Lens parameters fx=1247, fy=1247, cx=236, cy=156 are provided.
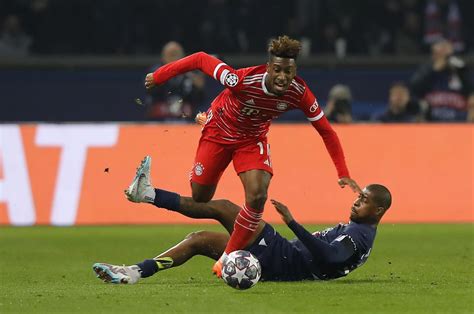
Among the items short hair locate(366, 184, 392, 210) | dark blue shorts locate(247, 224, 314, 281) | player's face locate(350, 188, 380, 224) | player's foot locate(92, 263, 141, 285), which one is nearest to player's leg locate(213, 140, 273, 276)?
dark blue shorts locate(247, 224, 314, 281)

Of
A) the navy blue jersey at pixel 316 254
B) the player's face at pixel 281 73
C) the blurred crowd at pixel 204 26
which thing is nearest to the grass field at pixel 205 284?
the navy blue jersey at pixel 316 254

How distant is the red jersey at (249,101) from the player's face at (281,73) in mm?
143

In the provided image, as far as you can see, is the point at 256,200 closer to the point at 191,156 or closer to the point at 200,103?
the point at 191,156

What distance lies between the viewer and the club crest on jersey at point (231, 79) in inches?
407

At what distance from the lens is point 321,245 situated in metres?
9.58

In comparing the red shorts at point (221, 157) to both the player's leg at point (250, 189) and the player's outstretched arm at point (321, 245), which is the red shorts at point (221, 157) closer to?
the player's leg at point (250, 189)

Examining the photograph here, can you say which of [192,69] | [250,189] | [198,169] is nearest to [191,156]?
[198,169]

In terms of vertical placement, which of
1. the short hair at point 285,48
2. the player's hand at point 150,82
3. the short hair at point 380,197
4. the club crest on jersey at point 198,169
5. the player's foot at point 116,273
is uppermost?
the short hair at point 285,48

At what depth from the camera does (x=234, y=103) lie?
1062 centimetres

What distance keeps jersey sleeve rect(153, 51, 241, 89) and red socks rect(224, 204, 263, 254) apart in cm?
117

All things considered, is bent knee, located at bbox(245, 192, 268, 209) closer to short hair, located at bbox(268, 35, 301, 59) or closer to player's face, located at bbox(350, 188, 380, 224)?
player's face, located at bbox(350, 188, 380, 224)

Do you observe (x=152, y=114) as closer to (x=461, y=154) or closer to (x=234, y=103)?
(x=461, y=154)

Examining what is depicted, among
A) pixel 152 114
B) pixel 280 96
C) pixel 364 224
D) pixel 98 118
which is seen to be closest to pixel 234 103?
pixel 280 96

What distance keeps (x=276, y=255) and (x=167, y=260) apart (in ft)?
2.86
